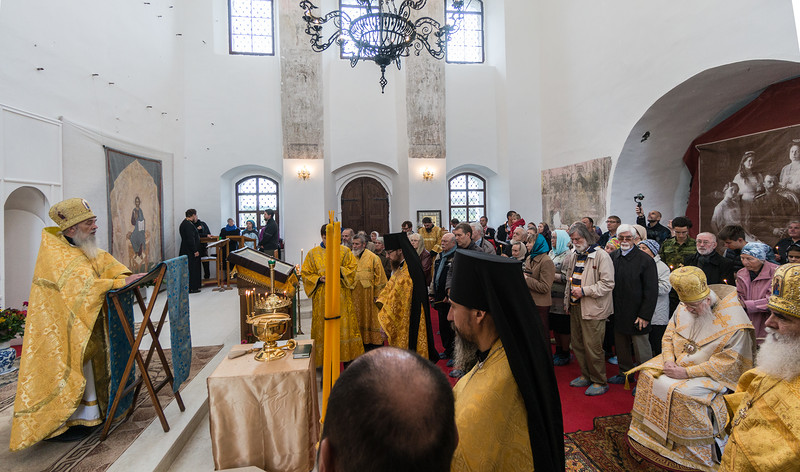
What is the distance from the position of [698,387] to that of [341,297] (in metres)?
3.45

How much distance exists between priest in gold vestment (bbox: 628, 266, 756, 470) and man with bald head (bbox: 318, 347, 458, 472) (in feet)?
9.91

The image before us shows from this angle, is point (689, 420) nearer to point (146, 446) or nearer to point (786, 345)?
point (786, 345)

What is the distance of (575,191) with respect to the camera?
10.1 meters

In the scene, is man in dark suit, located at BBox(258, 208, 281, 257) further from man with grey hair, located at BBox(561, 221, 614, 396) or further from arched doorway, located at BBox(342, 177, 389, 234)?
man with grey hair, located at BBox(561, 221, 614, 396)

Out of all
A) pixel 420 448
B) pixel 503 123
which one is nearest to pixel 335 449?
pixel 420 448

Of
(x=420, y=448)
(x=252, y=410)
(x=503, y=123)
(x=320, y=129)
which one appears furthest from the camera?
(x=503, y=123)

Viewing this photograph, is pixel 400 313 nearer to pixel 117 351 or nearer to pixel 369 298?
A: pixel 369 298

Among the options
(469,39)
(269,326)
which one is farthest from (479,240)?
(469,39)

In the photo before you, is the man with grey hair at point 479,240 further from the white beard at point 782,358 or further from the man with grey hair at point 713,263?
the white beard at point 782,358

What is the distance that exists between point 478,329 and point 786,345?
1438mm

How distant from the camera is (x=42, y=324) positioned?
2924 mm

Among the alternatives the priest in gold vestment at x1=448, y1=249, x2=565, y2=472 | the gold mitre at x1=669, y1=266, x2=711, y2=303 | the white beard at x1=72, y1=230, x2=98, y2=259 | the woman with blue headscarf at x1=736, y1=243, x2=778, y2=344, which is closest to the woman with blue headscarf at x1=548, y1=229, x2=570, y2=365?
Result: the woman with blue headscarf at x1=736, y1=243, x2=778, y2=344

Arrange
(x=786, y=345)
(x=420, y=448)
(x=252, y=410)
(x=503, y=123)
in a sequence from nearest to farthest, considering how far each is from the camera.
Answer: (x=420, y=448) < (x=786, y=345) < (x=252, y=410) < (x=503, y=123)

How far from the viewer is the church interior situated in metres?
5.61
